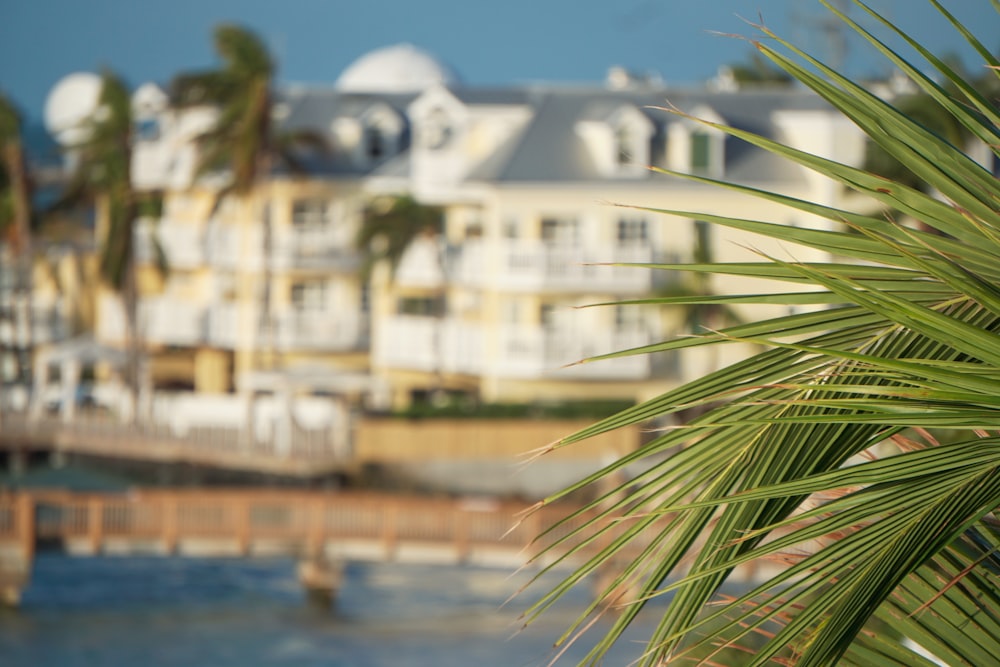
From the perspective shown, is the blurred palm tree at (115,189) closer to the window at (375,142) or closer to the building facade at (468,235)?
the building facade at (468,235)

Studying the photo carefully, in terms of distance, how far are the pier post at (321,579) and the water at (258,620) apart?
0.32m

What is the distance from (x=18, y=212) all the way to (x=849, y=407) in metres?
67.0

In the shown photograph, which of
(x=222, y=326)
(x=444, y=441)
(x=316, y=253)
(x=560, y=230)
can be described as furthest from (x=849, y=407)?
(x=222, y=326)

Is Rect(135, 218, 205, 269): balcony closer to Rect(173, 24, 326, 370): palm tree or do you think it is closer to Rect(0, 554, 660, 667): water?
Rect(173, 24, 326, 370): palm tree

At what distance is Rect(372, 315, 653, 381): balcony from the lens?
163 ft

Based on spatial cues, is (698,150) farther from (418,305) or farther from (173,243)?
(173,243)

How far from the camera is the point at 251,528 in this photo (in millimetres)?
32844

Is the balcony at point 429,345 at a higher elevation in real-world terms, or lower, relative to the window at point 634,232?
lower

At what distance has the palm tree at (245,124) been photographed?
5553 cm

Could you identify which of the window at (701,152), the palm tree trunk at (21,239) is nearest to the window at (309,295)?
the palm tree trunk at (21,239)

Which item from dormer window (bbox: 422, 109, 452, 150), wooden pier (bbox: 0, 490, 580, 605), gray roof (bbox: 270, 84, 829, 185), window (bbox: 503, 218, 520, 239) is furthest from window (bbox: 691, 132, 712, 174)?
wooden pier (bbox: 0, 490, 580, 605)

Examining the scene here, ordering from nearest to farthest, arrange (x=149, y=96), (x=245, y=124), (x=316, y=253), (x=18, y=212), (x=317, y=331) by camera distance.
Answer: (x=245, y=124)
(x=317, y=331)
(x=316, y=253)
(x=18, y=212)
(x=149, y=96)

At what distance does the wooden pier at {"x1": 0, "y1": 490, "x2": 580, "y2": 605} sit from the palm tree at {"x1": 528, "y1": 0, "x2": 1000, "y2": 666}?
29.0 m

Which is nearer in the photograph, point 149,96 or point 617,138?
point 617,138
